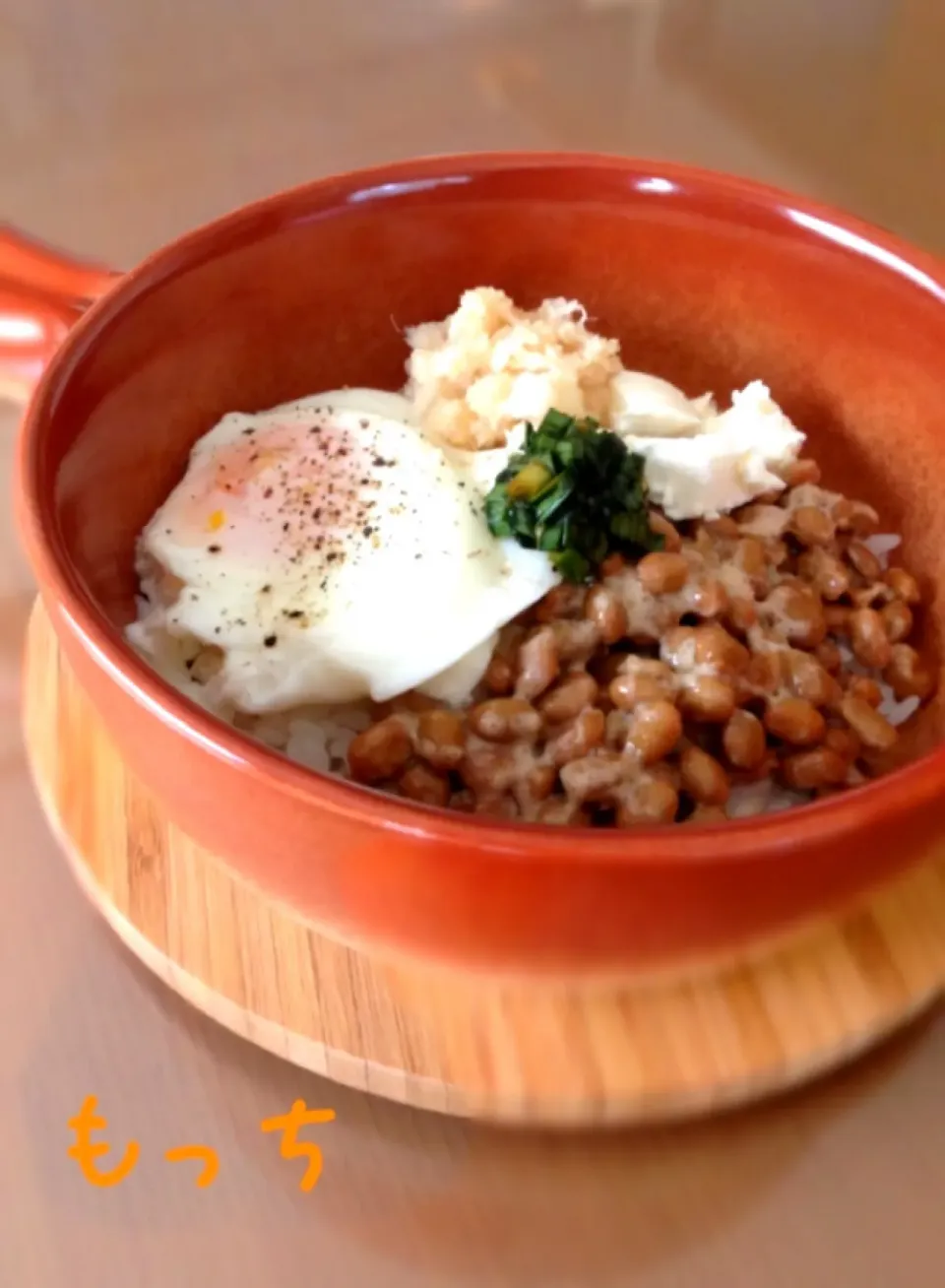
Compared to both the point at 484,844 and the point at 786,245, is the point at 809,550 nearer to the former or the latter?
the point at 786,245

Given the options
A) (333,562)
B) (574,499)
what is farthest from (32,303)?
(574,499)

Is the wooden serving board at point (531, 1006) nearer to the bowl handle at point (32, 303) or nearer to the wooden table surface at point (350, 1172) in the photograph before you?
the wooden table surface at point (350, 1172)

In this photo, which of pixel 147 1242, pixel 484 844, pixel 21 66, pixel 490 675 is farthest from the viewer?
pixel 21 66

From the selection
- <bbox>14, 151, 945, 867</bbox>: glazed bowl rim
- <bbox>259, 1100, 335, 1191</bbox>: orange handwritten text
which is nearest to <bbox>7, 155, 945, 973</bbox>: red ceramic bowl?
<bbox>14, 151, 945, 867</bbox>: glazed bowl rim

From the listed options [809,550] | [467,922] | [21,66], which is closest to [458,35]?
[21,66]

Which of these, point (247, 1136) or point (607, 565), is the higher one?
point (607, 565)

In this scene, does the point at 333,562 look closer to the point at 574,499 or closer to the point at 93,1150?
the point at 574,499
